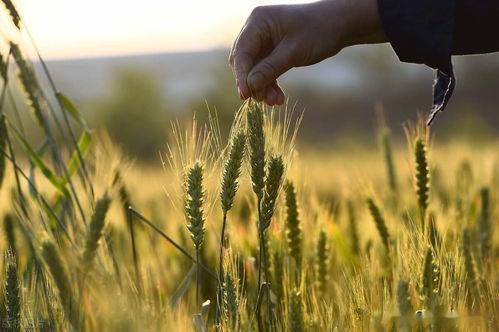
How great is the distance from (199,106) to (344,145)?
384cm

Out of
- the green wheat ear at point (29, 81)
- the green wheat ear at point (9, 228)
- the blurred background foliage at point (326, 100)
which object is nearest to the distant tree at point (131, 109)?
the blurred background foliage at point (326, 100)

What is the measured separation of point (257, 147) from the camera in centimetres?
130

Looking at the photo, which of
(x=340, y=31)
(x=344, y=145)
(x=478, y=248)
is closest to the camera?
(x=340, y=31)

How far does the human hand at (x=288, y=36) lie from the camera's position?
147 cm

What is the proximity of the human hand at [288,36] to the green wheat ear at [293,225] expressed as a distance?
22cm

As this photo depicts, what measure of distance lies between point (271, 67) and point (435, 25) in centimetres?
36

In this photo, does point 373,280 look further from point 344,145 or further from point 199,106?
point 199,106

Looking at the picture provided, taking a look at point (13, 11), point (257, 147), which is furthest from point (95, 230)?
point (13, 11)

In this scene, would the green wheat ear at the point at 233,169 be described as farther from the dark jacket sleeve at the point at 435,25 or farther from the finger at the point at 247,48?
the dark jacket sleeve at the point at 435,25

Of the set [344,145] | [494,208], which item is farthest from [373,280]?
[344,145]

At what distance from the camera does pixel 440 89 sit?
1.77 m

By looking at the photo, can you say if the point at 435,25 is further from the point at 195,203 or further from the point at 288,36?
the point at 195,203

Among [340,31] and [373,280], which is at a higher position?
[340,31]

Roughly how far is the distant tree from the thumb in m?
12.1
